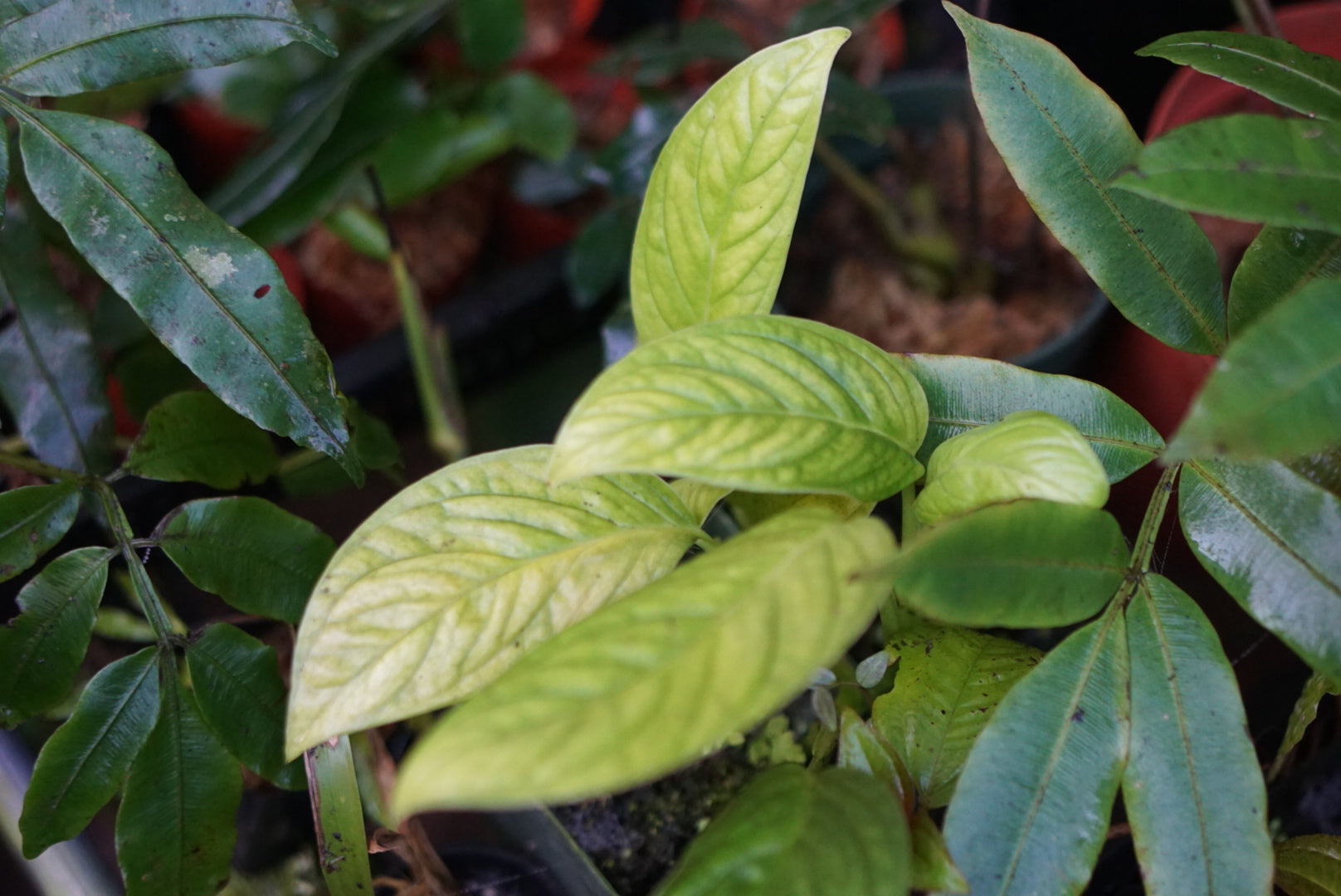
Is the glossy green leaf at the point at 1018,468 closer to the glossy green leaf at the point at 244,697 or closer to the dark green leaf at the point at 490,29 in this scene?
the glossy green leaf at the point at 244,697

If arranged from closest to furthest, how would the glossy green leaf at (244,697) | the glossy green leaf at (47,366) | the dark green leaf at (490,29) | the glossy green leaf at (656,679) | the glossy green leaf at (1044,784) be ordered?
the glossy green leaf at (656,679)
the glossy green leaf at (1044,784)
the glossy green leaf at (244,697)
the glossy green leaf at (47,366)
the dark green leaf at (490,29)

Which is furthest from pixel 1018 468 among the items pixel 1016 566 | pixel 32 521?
pixel 32 521

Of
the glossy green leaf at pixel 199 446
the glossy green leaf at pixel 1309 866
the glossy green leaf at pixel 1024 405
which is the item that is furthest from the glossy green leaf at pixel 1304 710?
the glossy green leaf at pixel 199 446

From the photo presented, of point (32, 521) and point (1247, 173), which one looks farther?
point (32, 521)

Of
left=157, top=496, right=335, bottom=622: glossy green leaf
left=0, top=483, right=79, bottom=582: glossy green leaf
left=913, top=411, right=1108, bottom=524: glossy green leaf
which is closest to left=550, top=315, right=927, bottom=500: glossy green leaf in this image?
left=913, top=411, right=1108, bottom=524: glossy green leaf

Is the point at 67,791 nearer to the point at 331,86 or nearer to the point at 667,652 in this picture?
the point at 667,652

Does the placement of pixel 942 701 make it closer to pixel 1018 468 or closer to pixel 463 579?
pixel 1018 468
